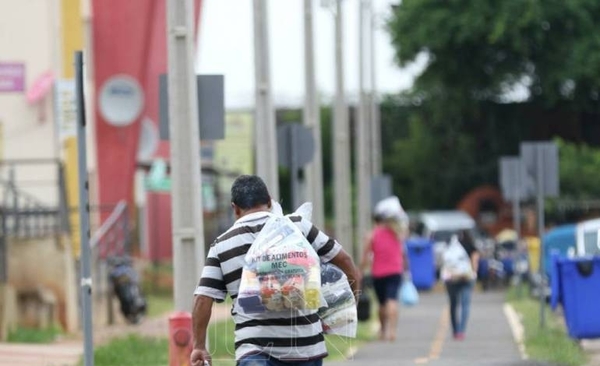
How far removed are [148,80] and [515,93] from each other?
95.3 ft

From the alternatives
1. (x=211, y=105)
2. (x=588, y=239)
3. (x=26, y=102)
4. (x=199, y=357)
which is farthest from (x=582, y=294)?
(x=26, y=102)

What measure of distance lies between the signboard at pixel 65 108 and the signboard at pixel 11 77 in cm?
59

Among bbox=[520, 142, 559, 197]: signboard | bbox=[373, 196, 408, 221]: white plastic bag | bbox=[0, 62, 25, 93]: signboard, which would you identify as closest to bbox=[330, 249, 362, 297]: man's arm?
bbox=[373, 196, 408, 221]: white plastic bag

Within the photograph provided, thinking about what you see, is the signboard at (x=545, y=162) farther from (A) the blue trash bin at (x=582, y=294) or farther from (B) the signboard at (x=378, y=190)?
(B) the signboard at (x=378, y=190)

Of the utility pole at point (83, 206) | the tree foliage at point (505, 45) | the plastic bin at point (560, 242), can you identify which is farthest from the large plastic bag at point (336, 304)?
the tree foliage at point (505, 45)

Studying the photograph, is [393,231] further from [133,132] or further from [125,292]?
[133,132]

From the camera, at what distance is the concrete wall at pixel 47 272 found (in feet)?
72.2

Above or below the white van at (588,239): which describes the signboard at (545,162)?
above

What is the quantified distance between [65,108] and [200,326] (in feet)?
45.1

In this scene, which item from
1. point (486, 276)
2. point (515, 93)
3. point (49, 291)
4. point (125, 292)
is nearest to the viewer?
point (49, 291)

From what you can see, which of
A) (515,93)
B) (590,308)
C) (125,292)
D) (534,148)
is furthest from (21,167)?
(515,93)

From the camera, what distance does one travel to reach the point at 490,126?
6356 cm

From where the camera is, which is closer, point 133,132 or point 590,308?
point 590,308

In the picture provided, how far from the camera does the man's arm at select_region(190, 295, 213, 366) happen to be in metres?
8.19
